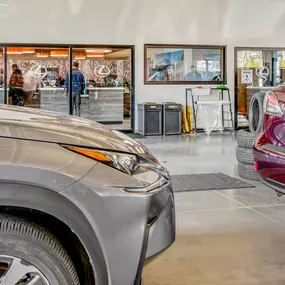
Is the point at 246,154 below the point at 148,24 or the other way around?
below

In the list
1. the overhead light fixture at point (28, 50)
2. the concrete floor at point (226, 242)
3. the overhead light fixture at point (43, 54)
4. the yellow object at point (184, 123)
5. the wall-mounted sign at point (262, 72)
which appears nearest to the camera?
the concrete floor at point (226, 242)

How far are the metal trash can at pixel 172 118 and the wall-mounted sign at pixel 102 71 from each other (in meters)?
2.21

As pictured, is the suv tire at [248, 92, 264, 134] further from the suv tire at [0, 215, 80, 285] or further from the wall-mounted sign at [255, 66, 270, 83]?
the wall-mounted sign at [255, 66, 270, 83]

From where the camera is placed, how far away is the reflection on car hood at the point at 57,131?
1840 millimetres

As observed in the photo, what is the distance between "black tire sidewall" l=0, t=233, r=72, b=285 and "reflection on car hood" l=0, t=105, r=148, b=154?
38 cm

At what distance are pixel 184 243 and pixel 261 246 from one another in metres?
0.58

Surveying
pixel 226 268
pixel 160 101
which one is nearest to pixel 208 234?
pixel 226 268

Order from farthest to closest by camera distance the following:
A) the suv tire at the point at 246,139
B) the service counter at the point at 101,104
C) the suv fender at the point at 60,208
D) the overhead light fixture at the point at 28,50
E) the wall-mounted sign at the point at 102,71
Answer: the wall-mounted sign at the point at 102,71 < the service counter at the point at 101,104 < the overhead light fixture at the point at 28,50 < the suv tire at the point at 246,139 < the suv fender at the point at 60,208

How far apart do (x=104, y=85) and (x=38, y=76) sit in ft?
6.25

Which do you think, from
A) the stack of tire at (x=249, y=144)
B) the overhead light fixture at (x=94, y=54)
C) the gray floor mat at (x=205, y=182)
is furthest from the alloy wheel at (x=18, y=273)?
the overhead light fixture at (x=94, y=54)

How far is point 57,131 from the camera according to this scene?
6.39 ft

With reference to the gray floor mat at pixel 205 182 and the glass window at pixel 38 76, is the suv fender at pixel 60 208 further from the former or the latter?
the glass window at pixel 38 76

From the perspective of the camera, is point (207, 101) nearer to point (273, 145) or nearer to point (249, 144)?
point (249, 144)

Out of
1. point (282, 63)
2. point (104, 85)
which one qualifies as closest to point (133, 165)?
point (104, 85)
